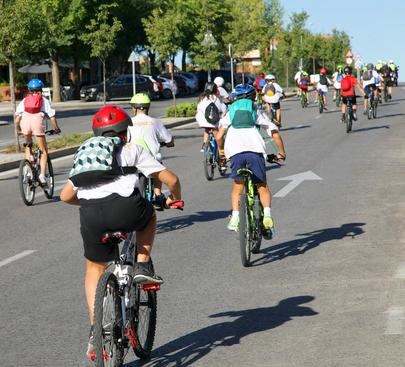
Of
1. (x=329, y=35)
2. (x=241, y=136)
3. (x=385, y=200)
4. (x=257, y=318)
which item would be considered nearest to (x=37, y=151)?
(x=385, y=200)

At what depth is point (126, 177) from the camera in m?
6.00

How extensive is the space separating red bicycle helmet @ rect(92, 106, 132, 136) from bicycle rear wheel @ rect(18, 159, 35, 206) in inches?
362

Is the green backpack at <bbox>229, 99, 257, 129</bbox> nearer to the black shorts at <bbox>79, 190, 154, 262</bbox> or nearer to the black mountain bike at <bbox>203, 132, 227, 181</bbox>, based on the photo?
the black shorts at <bbox>79, 190, 154, 262</bbox>

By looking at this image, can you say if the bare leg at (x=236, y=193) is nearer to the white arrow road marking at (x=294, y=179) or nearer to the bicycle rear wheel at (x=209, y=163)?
the white arrow road marking at (x=294, y=179)

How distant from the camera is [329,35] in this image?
429 ft

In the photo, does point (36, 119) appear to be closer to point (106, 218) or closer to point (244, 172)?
point (244, 172)

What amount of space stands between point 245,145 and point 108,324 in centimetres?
487

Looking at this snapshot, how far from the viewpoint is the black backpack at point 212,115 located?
17.8m

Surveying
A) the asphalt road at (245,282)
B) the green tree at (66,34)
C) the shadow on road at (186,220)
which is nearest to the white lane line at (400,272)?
the asphalt road at (245,282)

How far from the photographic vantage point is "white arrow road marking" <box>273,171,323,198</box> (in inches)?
620

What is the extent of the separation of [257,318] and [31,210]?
26.0ft

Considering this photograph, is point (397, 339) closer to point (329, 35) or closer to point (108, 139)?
point (108, 139)

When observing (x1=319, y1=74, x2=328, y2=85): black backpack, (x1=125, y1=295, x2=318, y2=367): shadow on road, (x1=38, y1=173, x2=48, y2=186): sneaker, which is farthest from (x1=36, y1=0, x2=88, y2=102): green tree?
(x1=125, y1=295, x2=318, y2=367): shadow on road

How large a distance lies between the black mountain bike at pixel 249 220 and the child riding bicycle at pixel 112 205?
3586 millimetres
